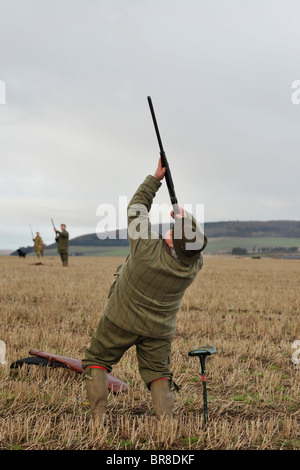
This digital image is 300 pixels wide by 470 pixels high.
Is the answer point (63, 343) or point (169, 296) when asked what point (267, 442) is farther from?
point (63, 343)

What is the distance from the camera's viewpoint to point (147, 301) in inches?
128

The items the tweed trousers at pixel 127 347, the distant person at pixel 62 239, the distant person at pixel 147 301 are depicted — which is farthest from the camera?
the distant person at pixel 62 239

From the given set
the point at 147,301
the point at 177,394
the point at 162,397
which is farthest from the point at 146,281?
the point at 177,394

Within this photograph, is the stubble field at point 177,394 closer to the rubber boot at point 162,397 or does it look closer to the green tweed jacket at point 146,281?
the rubber boot at point 162,397

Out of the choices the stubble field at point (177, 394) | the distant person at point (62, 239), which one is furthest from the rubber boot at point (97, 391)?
the distant person at point (62, 239)

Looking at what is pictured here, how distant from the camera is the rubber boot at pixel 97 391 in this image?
3.41 meters

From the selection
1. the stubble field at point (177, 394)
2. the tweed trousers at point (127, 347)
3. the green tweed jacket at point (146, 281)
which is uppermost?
the green tweed jacket at point (146, 281)

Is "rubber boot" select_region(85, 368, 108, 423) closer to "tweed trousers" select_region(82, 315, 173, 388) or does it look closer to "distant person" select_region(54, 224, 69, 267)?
"tweed trousers" select_region(82, 315, 173, 388)

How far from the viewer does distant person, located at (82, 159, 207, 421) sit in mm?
3150

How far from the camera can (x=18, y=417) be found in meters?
3.43

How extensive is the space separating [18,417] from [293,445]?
228 cm

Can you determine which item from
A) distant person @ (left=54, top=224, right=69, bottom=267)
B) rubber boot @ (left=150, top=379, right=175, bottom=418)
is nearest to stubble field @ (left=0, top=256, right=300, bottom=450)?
rubber boot @ (left=150, top=379, right=175, bottom=418)

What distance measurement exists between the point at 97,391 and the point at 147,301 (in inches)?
35.6
